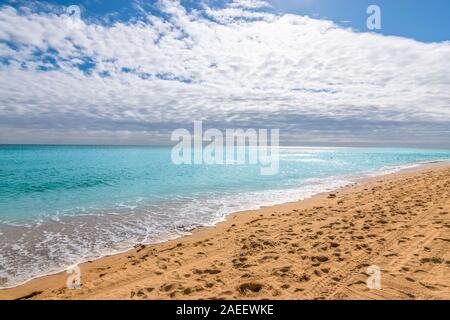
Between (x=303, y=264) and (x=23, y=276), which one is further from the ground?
(x=303, y=264)

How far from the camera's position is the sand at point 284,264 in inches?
217

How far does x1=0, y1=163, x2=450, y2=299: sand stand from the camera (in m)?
5.52

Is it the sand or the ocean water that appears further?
the ocean water

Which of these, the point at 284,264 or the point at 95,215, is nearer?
the point at 284,264

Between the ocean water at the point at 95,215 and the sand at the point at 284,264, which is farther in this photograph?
the ocean water at the point at 95,215

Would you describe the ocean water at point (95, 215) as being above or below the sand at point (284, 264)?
below

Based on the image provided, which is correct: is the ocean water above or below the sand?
below

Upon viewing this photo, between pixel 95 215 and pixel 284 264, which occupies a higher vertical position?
pixel 284 264

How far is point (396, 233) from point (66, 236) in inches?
458

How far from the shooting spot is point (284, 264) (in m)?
6.74
